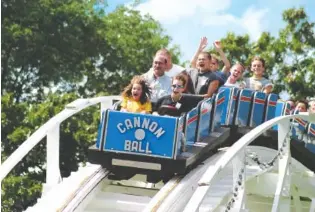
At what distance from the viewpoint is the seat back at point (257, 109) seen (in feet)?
30.8

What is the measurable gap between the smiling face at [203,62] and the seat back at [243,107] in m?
0.50

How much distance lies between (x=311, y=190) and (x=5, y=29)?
14.5 meters

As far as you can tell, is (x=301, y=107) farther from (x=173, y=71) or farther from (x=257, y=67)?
(x=173, y=71)

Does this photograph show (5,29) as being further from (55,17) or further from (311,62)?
(311,62)

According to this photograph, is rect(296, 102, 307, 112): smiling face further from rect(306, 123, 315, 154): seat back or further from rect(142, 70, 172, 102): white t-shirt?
rect(142, 70, 172, 102): white t-shirt

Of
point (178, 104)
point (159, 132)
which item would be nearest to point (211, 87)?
point (178, 104)

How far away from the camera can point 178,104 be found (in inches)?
319

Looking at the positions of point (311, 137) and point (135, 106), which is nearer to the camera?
point (135, 106)

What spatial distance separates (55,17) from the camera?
23359 mm

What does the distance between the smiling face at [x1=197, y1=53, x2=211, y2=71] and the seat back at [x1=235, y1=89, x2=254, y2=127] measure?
502 millimetres

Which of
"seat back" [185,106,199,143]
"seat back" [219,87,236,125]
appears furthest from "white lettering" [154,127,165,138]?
"seat back" [219,87,236,125]

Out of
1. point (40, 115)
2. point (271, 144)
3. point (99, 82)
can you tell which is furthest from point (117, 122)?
point (99, 82)

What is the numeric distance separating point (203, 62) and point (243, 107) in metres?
0.71

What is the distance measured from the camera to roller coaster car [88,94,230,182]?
7.41 meters
